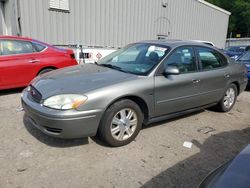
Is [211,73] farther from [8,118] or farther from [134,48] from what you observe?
[8,118]

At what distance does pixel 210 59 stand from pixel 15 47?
14.6 feet

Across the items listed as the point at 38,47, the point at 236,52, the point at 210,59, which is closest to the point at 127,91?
the point at 210,59

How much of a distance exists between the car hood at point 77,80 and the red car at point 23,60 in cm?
232

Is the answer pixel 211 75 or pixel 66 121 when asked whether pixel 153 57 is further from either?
pixel 66 121

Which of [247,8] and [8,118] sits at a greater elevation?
[247,8]

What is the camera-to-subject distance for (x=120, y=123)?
3555 mm

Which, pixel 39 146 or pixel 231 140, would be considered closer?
pixel 39 146

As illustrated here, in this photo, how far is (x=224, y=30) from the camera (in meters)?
19.5

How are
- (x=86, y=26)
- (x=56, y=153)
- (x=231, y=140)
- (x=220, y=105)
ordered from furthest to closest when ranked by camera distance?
(x=86, y=26), (x=220, y=105), (x=231, y=140), (x=56, y=153)

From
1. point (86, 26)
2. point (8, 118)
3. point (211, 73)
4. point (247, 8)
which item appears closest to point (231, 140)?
point (211, 73)

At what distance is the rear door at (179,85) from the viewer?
3.94 m

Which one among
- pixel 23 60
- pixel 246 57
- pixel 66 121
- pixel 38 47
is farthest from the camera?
pixel 246 57

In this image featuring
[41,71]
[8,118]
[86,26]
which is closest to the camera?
[8,118]

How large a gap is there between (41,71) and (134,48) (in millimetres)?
2835
